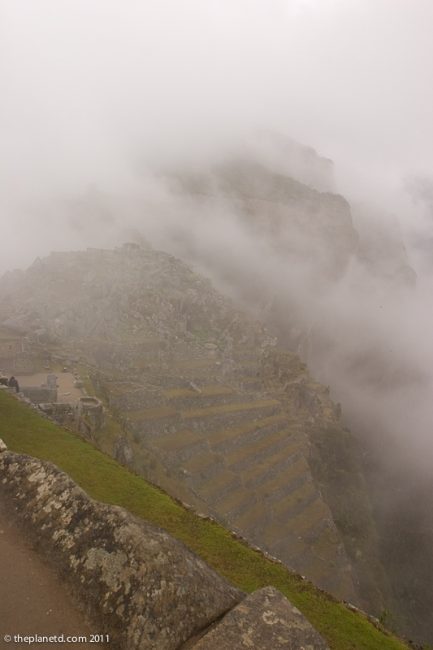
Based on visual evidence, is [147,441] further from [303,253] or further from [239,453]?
[303,253]

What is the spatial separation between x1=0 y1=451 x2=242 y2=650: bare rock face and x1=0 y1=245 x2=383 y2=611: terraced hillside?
20.2 meters


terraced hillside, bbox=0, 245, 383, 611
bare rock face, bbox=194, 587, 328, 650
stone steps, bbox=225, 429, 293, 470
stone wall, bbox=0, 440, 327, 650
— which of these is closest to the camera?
bare rock face, bbox=194, 587, 328, 650

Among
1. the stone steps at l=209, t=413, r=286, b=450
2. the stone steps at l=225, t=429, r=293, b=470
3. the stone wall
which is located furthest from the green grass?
the stone steps at l=225, t=429, r=293, b=470

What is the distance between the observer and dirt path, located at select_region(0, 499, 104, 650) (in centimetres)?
672

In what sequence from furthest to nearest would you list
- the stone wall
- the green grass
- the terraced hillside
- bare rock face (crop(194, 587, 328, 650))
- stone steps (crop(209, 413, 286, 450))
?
1. stone steps (crop(209, 413, 286, 450))
2. the terraced hillside
3. the green grass
4. the stone wall
5. bare rock face (crop(194, 587, 328, 650))

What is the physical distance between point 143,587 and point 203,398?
38565 mm

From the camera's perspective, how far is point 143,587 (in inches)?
277

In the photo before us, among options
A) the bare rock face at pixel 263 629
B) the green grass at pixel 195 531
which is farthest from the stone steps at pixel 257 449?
the bare rock face at pixel 263 629

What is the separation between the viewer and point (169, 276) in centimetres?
6438

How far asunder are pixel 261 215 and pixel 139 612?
119 metres

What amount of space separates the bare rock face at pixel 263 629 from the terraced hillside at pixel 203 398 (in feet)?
71.6

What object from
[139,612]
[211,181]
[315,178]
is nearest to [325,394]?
[139,612]

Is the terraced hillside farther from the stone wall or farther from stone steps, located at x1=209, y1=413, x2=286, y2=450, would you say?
the stone wall

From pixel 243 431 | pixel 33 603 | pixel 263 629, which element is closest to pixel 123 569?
pixel 33 603
